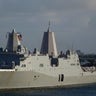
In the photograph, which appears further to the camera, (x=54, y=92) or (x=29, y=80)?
(x=29, y=80)

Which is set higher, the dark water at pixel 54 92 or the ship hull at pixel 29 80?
the ship hull at pixel 29 80

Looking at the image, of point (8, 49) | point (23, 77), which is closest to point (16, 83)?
point (23, 77)

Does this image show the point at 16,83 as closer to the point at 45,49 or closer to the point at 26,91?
the point at 26,91

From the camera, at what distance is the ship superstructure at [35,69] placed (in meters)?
64.2

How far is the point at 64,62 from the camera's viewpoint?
7088cm

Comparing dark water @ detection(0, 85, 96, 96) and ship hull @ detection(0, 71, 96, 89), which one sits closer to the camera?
dark water @ detection(0, 85, 96, 96)

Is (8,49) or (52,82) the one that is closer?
(52,82)

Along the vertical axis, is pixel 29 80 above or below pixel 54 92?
above

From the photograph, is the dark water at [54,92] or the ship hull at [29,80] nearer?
the dark water at [54,92]

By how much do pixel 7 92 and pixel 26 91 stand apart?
2456mm

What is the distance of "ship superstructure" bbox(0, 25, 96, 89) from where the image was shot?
64.2m

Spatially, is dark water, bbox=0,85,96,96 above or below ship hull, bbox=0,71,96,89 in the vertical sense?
below

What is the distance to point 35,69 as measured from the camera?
66250mm

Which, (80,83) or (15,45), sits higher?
(15,45)
